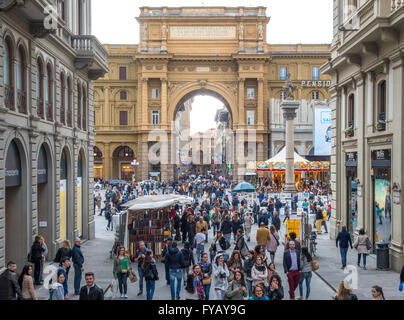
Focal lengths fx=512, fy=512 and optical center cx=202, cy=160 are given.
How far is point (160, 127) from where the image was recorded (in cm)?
6341

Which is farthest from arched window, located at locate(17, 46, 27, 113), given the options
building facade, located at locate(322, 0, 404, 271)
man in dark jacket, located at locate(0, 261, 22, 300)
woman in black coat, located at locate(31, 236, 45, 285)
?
building facade, located at locate(322, 0, 404, 271)

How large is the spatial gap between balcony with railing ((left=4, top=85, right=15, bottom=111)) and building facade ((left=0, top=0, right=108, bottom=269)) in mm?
27

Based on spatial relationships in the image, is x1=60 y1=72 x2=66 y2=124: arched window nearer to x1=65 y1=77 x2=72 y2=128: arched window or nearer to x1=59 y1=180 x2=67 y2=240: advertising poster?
x1=65 y1=77 x2=72 y2=128: arched window

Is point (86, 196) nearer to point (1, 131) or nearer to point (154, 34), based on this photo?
point (1, 131)

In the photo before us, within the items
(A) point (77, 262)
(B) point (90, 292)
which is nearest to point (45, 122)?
(A) point (77, 262)

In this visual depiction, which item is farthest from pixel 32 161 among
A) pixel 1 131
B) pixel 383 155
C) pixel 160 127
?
pixel 160 127

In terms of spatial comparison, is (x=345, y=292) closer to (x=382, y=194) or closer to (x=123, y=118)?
(x=382, y=194)

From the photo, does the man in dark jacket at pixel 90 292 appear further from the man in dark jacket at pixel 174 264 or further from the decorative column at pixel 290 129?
the decorative column at pixel 290 129

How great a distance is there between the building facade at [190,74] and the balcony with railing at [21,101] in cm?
4756

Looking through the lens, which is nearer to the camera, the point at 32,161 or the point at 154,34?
the point at 32,161

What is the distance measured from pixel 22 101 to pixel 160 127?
48305 millimetres

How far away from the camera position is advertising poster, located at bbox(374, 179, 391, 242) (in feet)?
54.7

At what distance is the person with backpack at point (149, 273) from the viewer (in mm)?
11822
